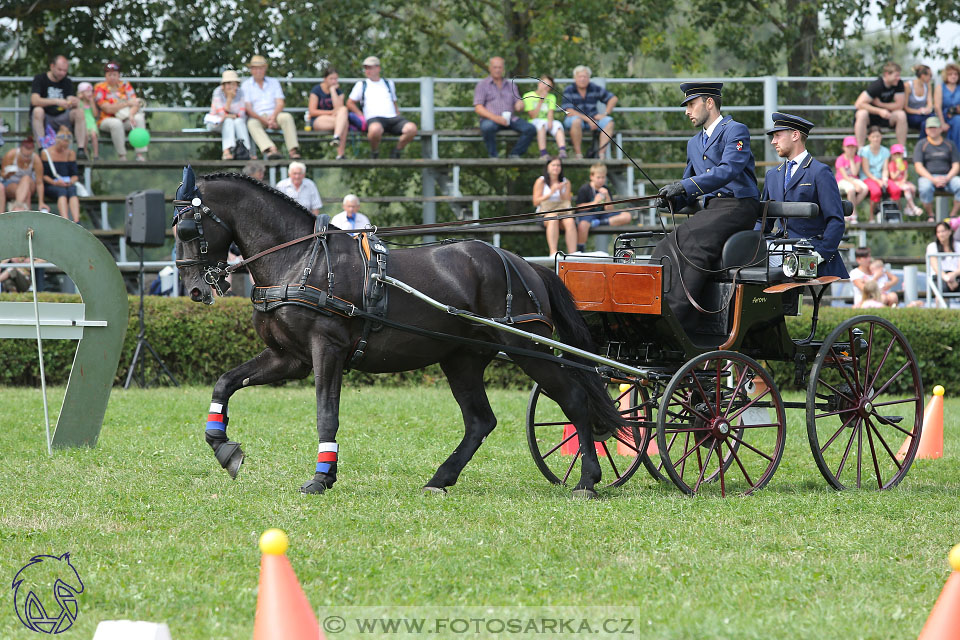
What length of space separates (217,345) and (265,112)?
15.6ft

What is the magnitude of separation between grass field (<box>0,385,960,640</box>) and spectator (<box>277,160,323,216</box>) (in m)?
6.19

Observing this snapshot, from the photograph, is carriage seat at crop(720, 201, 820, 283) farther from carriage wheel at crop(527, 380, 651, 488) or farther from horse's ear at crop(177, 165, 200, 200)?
horse's ear at crop(177, 165, 200, 200)

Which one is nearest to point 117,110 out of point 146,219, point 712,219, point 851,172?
point 146,219

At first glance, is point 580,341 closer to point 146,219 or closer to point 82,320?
point 82,320

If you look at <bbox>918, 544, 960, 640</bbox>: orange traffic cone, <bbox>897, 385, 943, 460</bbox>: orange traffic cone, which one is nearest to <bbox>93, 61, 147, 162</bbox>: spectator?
<bbox>897, 385, 943, 460</bbox>: orange traffic cone

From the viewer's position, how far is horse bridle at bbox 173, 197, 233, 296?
7109mm

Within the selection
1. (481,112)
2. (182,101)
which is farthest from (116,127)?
(481,112)

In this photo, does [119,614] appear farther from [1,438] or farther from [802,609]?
[1,438]

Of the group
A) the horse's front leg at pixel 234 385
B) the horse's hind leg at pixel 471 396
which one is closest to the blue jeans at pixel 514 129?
the horse's hind leg at pixel 471 396

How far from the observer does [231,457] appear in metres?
7.22

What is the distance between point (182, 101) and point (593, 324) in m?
14.1

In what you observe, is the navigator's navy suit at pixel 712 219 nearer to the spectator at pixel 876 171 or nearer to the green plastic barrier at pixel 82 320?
the green plastic barrier at pixel 82 320

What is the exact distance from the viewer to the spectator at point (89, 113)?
A: 1734 cm

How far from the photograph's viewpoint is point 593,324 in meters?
8.13
